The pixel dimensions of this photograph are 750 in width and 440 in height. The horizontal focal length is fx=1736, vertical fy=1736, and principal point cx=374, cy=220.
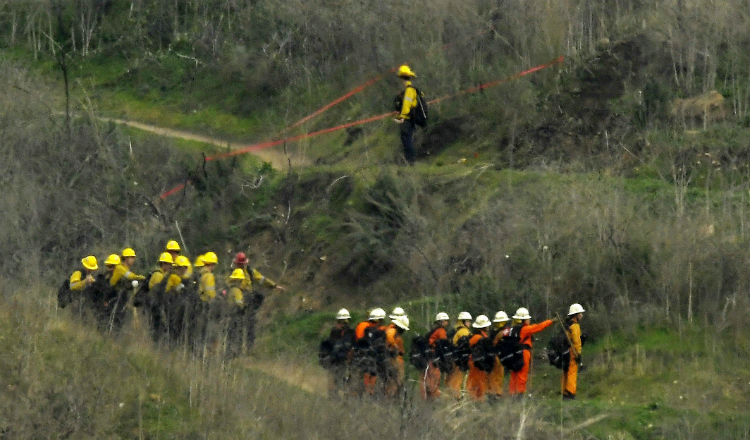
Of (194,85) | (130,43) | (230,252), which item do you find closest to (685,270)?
(230,252)

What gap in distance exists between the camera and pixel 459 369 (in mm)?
22719

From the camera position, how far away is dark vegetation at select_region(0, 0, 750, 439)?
2062cm

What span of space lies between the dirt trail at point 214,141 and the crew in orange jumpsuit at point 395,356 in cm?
893

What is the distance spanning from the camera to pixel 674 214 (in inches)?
987

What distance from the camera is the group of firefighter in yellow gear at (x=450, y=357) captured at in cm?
2206

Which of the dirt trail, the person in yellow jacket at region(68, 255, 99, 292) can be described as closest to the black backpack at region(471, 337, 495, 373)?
the person in yellow jacket at region(68, 255, 99, 292)

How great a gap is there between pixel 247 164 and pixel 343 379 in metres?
11.3

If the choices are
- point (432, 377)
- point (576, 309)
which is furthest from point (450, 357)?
point (576, 309)

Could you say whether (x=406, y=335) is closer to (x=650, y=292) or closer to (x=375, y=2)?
(x=650, y=292)

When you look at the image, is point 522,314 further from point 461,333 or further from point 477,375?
point 477,375

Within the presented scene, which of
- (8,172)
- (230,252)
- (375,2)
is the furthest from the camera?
(375,2)

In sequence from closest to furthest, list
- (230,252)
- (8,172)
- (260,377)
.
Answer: (260,377)
(230,252)
(8,172)

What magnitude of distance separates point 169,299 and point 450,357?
3.77 m

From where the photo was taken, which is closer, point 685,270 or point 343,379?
point 343,379
